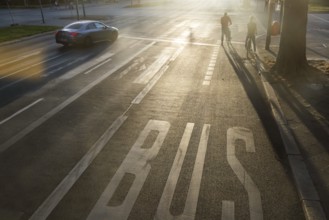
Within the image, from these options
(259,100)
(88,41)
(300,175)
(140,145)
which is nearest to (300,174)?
(300,175)

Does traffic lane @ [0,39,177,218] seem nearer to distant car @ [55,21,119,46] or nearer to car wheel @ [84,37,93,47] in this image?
distant car @ [55,21,119,46]

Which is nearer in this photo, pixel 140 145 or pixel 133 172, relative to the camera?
Answer: pixel 133 172

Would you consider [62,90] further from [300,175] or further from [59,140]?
[300,175]

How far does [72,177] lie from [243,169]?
349 cm

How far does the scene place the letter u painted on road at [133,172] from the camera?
563cm

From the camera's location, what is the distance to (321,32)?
81.8ft

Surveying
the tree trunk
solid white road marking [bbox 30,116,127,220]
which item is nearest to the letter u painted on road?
solid white road marking [bbox 30,116,127,220]

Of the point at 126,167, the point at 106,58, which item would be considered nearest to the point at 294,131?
the point at 126,167

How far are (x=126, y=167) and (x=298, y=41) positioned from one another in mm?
9041

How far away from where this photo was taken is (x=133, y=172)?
6.79m

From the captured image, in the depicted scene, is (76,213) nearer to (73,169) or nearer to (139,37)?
(73,169)

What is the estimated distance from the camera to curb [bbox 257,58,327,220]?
5586 mm

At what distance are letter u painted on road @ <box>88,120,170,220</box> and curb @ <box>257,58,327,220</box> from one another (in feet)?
9.62

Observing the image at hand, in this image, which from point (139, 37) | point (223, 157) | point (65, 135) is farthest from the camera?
point (139, 37)
